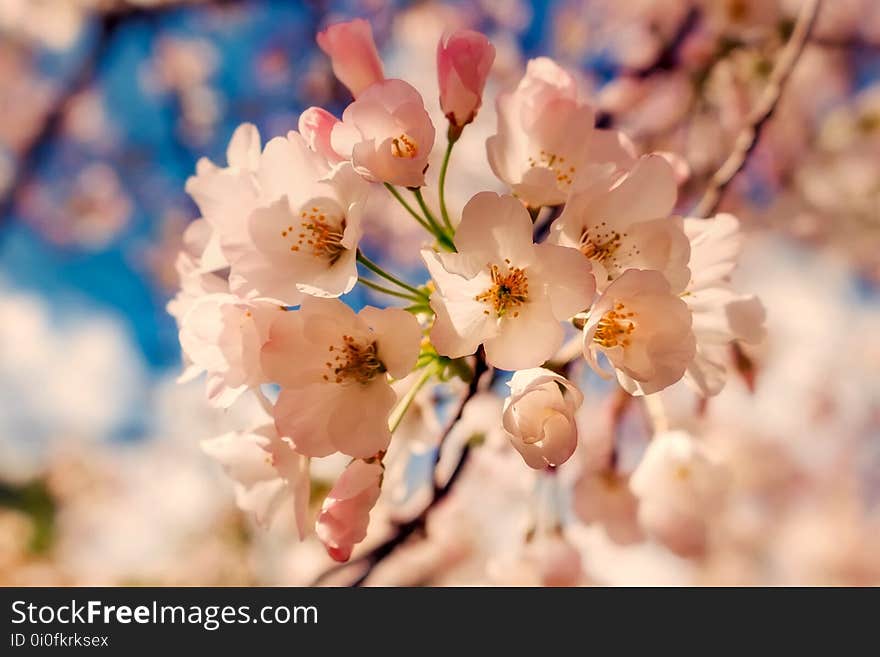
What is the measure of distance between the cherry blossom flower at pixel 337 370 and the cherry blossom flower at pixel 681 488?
374 mm

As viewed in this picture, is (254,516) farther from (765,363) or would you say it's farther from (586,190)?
(765,363)

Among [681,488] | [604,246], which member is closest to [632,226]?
[604,246]

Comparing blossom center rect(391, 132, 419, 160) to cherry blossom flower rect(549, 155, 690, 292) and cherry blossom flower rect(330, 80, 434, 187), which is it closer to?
cherry blossom flower rect(330, 80, 434, 187)

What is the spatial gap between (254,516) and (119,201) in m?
3.47

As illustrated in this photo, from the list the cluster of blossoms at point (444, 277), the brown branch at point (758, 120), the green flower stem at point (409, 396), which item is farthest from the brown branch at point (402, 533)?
the brown branch at point (758, 120)

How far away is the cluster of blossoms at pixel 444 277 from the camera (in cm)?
47

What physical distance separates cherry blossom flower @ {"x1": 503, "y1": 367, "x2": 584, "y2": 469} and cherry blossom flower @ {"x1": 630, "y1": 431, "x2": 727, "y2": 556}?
1.03 ft

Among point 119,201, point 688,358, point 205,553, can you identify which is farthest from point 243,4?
point 205,553

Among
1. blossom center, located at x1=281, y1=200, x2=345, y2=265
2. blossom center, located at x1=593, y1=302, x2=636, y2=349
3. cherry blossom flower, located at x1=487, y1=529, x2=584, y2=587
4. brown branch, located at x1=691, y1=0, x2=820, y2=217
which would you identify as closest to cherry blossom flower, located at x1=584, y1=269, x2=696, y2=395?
blossom center, located at x1=593, y1=302, x2=636, y2=349

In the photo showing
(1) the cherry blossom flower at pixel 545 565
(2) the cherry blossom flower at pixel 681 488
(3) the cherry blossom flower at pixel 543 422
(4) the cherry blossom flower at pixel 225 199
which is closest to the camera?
(3) the cherry blossom flower at pixel 543 422

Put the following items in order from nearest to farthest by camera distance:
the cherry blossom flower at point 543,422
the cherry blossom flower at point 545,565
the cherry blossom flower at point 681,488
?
the cherry blossom flower at point 543,422
the cherry blossom flower at point 681,488
the cherry blossom flower at point 545,565

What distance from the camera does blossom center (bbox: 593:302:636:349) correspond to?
18.2 inches

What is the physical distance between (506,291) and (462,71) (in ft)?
0.67

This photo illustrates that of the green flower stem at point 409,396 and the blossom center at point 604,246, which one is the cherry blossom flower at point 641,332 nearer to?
the blossom center at point 604,246
